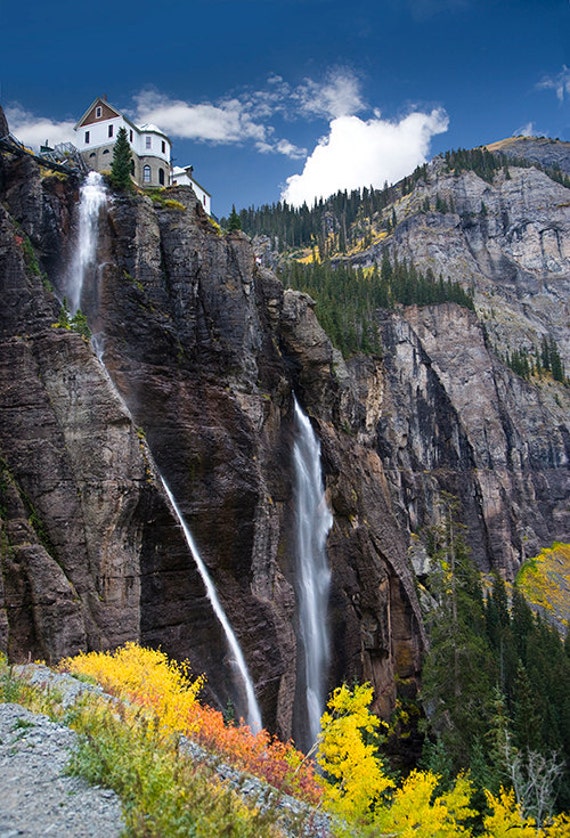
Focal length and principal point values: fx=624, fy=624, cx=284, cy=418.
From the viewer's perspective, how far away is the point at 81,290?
3428cm

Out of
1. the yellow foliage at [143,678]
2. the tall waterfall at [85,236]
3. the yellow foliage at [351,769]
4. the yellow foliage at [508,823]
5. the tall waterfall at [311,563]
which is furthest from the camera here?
the tall waterfall at [311,563]

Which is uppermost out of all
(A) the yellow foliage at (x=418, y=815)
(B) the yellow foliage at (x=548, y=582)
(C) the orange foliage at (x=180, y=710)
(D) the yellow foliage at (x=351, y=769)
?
(C) the orange foliage at (x=180, y=710)

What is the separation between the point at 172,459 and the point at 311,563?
Result: 52.4 feet

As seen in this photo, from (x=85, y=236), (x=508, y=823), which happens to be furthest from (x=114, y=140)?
(x=508, y=823)

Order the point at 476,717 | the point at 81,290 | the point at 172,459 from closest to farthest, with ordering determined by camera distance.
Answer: the point at 172,459 < the point at 81,290 < the point at 476,717

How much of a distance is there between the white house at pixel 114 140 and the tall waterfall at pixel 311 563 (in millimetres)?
22338

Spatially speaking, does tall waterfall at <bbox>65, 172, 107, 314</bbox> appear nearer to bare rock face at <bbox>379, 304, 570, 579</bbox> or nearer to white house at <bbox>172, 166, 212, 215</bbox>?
white house at <bbox>172, 166, 212, 215</bbox>

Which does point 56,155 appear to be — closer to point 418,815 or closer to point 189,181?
point 189,181

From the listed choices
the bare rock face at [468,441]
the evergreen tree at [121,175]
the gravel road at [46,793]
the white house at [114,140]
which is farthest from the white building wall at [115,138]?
the bare rock face at [468,441]

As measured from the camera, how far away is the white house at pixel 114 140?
153 feet

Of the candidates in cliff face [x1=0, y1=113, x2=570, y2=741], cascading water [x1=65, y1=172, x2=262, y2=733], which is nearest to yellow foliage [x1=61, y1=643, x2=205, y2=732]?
cliff face [x1=0, y1=113, x2=570, y2=741]

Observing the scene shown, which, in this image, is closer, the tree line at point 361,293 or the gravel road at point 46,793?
the gravel road at point 46,793

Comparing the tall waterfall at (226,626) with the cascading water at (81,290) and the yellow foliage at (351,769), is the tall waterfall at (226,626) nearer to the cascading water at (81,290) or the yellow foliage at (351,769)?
the cascading water at (81,290)

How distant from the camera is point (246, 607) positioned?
33.1 meters
